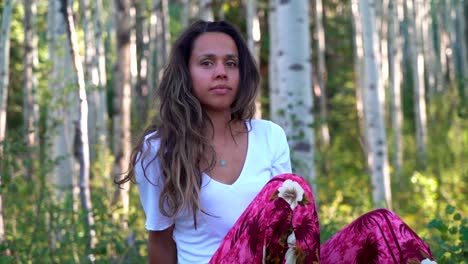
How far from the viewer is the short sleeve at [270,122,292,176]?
3.24 metres

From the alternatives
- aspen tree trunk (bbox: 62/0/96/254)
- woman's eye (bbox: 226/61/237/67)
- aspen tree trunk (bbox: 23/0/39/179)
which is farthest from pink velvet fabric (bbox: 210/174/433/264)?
aspen tree trunk (bbox: 23/0/39/179)

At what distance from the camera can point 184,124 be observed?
3.12 meters

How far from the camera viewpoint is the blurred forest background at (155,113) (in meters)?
5.17

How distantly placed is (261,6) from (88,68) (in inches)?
337

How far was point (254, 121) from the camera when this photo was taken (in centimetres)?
331

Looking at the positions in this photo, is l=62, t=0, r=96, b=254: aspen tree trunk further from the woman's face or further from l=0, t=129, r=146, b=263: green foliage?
the woman's face

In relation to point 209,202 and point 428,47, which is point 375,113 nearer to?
point 209,202

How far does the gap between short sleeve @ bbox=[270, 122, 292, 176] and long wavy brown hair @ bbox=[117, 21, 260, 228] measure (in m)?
0.12

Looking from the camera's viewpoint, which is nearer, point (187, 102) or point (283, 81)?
point (187, 102)

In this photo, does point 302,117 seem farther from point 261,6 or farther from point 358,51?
point 261,6

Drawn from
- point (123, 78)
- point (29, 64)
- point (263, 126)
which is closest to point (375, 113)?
point (123, 78)

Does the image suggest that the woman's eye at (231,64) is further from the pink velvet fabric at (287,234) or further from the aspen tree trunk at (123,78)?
the aspen tree trunk at (123,78)

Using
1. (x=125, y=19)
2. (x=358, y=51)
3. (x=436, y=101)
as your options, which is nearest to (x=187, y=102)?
(x=125, y=19)

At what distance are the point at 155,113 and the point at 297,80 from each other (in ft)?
7.51
